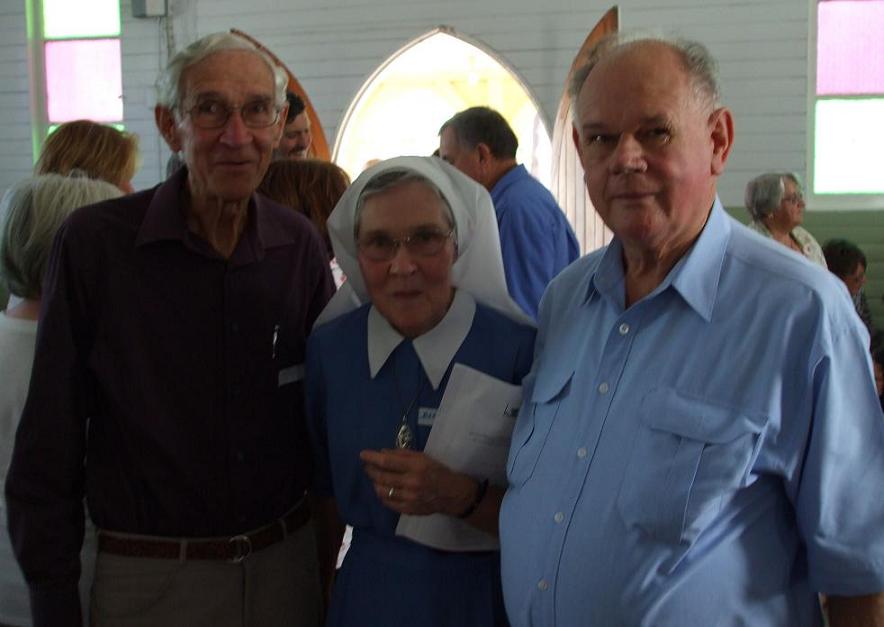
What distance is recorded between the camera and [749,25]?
763 cm

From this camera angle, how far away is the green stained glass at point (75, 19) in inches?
345

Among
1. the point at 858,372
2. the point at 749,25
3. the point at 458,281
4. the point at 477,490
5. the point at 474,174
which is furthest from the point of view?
the point at 749,25

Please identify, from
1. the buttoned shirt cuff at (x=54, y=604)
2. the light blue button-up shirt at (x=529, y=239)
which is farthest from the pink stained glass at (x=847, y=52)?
the buttoned shirt cuff at (x=54, y=604)

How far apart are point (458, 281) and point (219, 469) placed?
637 mm

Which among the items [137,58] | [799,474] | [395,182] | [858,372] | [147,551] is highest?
[137,58]

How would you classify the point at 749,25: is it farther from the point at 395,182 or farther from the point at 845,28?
the point at 395,182

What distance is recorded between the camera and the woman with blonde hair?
3.22 meters

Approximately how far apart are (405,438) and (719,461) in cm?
68

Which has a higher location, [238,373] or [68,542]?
[238,373]

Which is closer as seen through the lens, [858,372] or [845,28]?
[858,372]

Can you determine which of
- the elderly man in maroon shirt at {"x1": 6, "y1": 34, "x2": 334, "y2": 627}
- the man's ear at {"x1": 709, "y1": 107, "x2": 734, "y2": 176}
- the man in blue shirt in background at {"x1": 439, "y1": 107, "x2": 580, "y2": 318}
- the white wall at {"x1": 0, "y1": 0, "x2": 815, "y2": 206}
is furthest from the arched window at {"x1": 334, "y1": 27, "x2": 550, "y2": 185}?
the man's ear at {"x1": 709, "y1": 107, "x2": 734, "y2": 176}

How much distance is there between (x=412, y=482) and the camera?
5.50 feet

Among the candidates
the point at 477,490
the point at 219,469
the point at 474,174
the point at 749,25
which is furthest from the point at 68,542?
the point at 749,25

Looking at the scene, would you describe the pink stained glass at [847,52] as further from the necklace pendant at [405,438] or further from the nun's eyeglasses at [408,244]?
the necklace pendant at [405,438]
